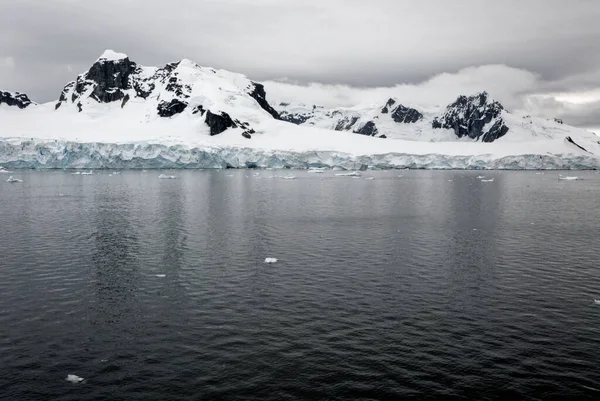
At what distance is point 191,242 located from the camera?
42094 millimetres

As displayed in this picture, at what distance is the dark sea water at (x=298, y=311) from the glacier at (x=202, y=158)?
4458 inches

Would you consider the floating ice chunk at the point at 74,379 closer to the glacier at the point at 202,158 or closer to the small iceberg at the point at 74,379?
the small iceberg at the point at 74,379

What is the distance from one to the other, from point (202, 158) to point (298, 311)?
14981cm

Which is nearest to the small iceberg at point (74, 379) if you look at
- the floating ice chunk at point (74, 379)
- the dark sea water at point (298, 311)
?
the floating ice chunk at point (74, 379)

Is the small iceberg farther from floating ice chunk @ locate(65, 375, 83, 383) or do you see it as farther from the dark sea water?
the dark sea water

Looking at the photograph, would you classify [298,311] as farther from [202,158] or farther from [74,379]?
[202,158]

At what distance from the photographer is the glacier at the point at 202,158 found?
153875 mm

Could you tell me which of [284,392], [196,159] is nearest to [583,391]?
[284,392]

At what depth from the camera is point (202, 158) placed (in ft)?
556

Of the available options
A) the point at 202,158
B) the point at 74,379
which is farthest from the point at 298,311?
the point at 202,158

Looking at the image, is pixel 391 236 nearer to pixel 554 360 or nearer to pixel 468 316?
pixel 468 316

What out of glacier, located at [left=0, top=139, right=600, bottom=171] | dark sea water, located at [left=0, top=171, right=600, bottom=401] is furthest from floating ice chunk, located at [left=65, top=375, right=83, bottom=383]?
glacier, located at [left=0, top=139, right=600, bottom=171]

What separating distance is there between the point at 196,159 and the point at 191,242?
12963 centimetres

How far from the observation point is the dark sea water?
705 inches
